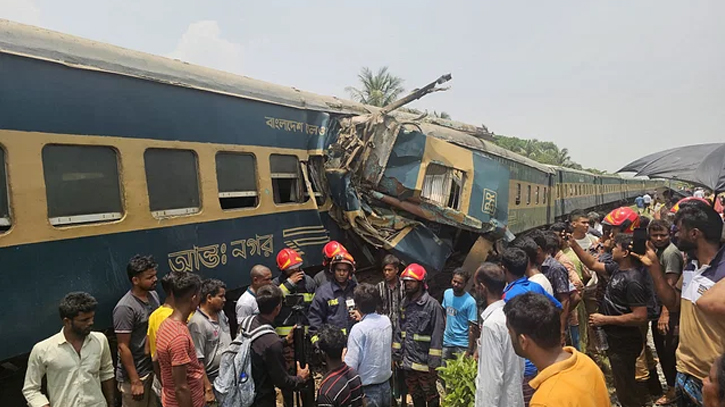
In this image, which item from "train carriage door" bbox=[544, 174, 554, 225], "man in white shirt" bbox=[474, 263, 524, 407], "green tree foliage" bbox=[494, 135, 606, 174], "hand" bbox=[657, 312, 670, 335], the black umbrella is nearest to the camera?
"man in white shirt" bbox=[474, 263, 524, 407]

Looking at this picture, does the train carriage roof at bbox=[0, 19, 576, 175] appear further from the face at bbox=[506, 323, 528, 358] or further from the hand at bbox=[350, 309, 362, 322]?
the face at bbox=[506, 323, 528, 358]

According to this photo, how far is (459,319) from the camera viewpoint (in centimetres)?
411

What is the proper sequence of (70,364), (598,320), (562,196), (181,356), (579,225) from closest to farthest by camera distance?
1. (181,356)
2. (70,364)
3. (598,320)
4. (579,225)
5. (562,196)

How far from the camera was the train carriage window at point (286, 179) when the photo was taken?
608cm

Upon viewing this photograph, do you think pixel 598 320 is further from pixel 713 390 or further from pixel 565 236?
pixel 713 390

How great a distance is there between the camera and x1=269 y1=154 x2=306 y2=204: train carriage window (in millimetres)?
6082

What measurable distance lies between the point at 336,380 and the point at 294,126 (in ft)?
14.0

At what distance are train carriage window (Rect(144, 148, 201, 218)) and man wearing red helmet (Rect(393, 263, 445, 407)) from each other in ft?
8.23

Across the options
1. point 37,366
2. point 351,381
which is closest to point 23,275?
point 37,366

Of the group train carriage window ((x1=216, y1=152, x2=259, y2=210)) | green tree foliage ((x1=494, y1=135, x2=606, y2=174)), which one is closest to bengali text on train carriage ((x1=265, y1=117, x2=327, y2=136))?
train carriage window ((x1=216, y1=152, x2=259, y2=210))

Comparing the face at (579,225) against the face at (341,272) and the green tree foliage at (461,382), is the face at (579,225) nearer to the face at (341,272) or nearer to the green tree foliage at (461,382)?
the green tree foliage at (461,382)

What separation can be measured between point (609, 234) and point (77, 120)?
5.85m

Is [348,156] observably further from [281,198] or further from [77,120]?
[77,120]

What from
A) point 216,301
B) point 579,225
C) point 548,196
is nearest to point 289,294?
point 216,301
